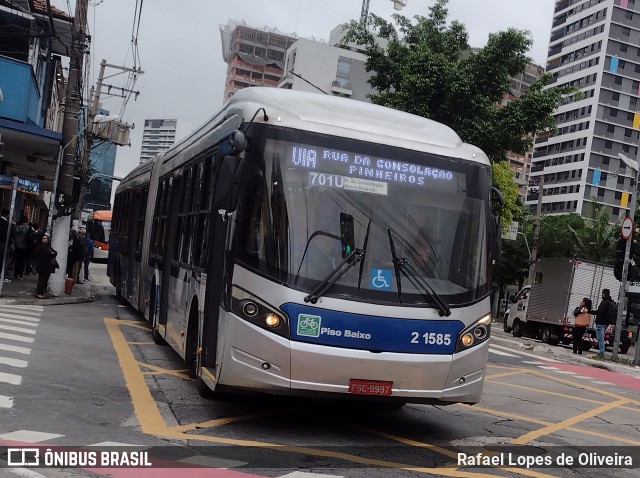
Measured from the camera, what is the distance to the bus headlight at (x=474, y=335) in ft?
25.3

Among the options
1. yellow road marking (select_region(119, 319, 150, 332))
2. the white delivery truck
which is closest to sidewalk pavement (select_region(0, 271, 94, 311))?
yellow road marking (select_region(119, 319, 150, 332))

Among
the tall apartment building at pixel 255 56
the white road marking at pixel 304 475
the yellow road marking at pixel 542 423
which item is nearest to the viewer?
the white road marking at pixel 304 475

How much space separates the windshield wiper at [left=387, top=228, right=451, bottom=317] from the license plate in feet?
2.65

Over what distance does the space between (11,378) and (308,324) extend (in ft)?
12.8

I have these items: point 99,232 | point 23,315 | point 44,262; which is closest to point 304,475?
point 23,315

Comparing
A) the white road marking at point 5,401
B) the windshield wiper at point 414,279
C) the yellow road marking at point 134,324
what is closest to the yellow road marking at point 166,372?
the white road marking at point 5,401

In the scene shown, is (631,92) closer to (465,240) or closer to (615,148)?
(615,148)

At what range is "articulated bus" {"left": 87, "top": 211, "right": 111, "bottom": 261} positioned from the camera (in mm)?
46656

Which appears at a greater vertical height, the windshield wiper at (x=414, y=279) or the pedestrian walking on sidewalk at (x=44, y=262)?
the windshield wiper at (x=414, y=279)

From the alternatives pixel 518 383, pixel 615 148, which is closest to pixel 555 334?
pixel 518 383

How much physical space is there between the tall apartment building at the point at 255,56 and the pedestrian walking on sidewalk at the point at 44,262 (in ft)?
341

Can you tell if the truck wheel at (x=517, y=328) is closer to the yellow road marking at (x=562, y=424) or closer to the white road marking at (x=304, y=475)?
the yellow road marking at (x=562, y=424)

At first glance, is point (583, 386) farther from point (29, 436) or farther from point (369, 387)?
point (29, 436)

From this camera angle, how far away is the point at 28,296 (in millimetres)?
19438
